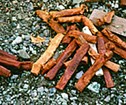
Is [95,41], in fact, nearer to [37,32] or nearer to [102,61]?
[102,61]

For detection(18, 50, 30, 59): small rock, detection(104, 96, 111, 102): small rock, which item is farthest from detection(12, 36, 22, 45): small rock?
detection(104, 96, 111, 102): small rock

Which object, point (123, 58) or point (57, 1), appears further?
point (57, 1)

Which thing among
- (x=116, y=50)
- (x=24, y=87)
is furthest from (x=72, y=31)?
(x=24, y=87)

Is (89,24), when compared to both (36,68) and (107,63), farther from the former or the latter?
(36,68)

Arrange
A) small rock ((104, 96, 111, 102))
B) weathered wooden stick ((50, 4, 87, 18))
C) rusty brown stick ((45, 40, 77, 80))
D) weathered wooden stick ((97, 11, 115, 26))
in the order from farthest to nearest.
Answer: weathered wooden stick ((50, 4, 87, 18)), weathered wooden stick ((97, 11, 115, 26)), rusty brown stick ((45, 40, 77, 80)), small rock ((104, 96, 111, 102))

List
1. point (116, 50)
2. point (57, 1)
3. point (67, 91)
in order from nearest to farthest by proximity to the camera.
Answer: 1. point (67, 91)
2. point (116, 50)
3. point (57, 1)

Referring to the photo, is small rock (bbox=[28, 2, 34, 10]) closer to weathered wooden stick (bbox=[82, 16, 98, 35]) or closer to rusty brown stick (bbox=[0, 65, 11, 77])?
weathered wooden stick (bbox=[82, 16, 98, 35])

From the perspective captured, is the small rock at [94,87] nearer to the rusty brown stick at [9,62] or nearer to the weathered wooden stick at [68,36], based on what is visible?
the weathered wooden stick at [68,36]

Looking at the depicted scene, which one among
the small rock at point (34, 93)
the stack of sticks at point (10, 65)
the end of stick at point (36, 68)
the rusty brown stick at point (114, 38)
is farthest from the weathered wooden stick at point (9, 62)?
the rusty brown stick at point (114, 38)
